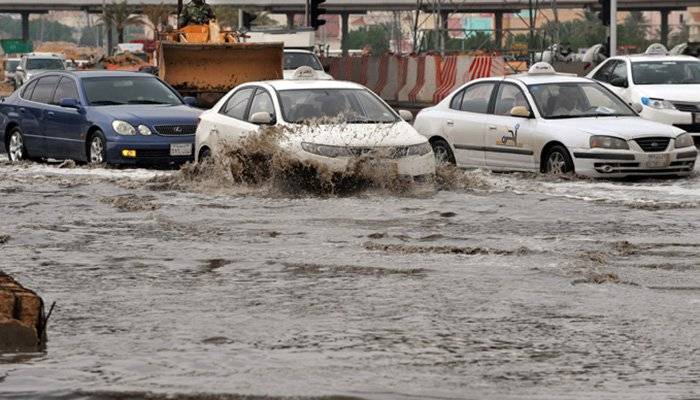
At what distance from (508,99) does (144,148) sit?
15.4 feet

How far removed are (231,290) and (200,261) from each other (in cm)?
151

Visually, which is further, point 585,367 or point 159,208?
point 159,208

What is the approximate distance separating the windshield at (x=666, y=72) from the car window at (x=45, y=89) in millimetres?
8946

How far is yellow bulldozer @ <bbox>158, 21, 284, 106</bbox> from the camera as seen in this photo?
27.7 metres

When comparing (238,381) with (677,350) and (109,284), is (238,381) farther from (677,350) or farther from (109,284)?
(109,284)

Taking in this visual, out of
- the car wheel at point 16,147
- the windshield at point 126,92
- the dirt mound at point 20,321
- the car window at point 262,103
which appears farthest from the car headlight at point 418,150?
the dirt mound at point 20,321

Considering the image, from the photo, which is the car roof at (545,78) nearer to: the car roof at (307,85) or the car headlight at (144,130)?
the car roof at (307,85)

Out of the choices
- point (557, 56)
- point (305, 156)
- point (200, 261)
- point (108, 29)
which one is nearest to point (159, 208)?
point (305, 156)

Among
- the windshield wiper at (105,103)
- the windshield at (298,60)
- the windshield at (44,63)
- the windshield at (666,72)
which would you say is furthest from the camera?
the windshield at (44,63)

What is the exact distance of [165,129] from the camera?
20.7 meters

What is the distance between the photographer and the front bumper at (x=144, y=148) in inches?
808

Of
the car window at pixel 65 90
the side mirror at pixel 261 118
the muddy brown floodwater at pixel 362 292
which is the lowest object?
the muddy brown floodwater at pixel 362 292

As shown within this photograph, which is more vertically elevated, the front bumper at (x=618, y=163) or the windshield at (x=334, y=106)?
the windshield at (x=334, y=106)

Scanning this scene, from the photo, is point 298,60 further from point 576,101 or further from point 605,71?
point 576,101
